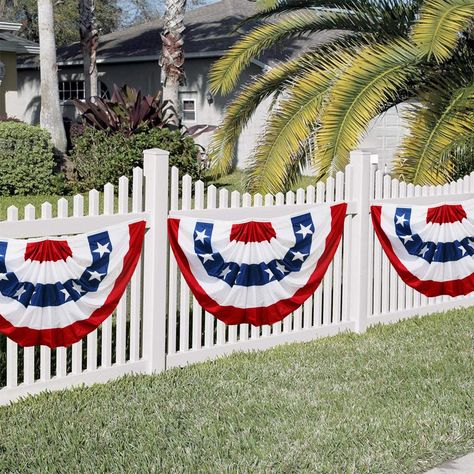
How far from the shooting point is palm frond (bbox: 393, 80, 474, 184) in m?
9.76

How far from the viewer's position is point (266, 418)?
5.57 metres

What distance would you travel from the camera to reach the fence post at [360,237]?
7.95 metres

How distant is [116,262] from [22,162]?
1062cm

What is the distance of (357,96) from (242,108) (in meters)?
2.08

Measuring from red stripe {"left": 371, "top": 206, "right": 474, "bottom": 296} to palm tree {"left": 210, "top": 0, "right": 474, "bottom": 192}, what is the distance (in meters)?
1.37

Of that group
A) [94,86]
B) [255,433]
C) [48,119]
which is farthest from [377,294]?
[94,86]

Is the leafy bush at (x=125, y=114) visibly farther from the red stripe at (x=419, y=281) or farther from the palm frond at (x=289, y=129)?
the red stripe at (x=419, y=281)

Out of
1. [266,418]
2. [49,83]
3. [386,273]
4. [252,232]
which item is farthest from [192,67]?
[266,418]

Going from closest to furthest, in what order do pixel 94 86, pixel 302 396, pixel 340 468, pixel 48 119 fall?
pixel 340 468
pixel 302 396
pixel 48 119
pixel 94 86

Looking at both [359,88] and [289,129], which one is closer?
[359,88]

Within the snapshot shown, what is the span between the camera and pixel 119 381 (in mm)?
6371

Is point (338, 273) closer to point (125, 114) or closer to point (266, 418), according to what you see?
point (266, 418)

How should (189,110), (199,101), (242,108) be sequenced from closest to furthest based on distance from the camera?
1. (242,108)
2. (199,101)
3. (189,110)

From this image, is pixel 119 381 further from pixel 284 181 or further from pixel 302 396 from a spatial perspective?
pixel 284 181
